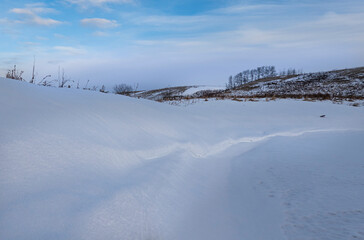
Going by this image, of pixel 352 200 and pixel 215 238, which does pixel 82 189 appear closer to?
pixel 215 238

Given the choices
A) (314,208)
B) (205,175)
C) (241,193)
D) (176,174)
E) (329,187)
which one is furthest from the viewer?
(205,175)

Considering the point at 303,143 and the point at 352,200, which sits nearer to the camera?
the point at 352,200

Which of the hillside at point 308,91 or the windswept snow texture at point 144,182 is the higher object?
the hillside at point 308,91

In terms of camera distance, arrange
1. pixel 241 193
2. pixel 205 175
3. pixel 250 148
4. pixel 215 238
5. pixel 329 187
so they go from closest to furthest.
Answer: pixel 215 238, pixel 329 187, pixel 241 193, pixel 205 175, pixel 250 148

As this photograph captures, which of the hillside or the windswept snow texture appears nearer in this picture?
the windswept snow texture

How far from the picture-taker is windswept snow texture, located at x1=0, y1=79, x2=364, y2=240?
3.91 feet

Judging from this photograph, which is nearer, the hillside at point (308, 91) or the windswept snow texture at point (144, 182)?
the windswept snow texture at point (144, 182)

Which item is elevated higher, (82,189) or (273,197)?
(82,189)

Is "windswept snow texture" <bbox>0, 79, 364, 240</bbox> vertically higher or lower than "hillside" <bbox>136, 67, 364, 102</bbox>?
lower

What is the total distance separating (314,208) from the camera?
4.80ft

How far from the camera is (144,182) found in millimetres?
1722

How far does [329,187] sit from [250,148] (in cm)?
165

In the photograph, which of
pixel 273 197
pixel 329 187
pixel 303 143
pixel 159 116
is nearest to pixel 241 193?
pixel 273 197

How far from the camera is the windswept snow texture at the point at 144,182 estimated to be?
3.91 feet
